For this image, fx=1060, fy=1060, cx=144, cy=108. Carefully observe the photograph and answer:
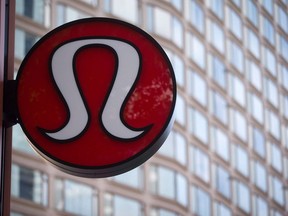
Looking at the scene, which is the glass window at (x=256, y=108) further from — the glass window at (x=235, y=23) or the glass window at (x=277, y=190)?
the glass window at (x=277, y=190)

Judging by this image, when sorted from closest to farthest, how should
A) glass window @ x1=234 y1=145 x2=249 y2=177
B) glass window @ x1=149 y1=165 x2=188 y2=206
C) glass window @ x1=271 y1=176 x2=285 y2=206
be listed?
1. glass window @ x1=149 y1=165 x2=188 y2=206
2. glass window @ x1=234 y1=145 x2=249 y2=177
3. glass window @ x1=271 y1=176 x2=285 y2=206

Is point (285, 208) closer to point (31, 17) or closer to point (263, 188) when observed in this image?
point (263, 188)

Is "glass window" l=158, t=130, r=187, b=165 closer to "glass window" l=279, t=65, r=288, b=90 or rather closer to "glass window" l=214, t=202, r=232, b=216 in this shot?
"glass window" l=214, t=202, r=232, b=216

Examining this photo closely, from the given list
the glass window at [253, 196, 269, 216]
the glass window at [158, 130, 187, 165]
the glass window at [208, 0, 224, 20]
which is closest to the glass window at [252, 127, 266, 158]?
the glass window at [253, 196, 269, 216]

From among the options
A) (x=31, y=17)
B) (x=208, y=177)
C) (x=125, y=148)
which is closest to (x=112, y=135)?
(x=125, y=148)

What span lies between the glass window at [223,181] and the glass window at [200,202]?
6.98 ft

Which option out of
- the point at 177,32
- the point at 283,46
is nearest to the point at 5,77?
the point at 177,32

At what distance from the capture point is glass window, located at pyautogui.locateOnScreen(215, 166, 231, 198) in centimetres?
5709

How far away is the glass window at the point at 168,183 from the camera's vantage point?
1906 inches

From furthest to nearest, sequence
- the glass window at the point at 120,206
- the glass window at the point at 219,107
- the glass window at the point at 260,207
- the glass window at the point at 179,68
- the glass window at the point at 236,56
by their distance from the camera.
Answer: the glass window at the point at 260,207, the glass window at the point at 236,56, the glass window at the point at 219,107, the glass window at the point at 179,68, the glass window at the point at 120,206

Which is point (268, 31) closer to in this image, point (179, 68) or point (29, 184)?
point (179, 68)

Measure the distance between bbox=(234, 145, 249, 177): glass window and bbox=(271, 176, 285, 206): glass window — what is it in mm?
5881

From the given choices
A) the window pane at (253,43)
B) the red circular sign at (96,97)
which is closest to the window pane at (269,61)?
the window pane at (253,43)

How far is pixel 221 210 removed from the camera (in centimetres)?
5738
